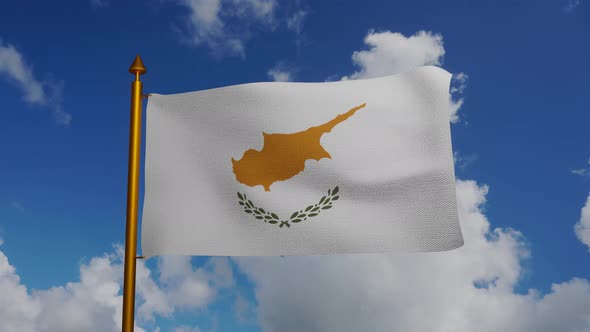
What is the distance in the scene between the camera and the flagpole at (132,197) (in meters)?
6.32

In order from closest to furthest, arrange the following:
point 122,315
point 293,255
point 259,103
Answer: point 122,315, point 293,255, point 259,103

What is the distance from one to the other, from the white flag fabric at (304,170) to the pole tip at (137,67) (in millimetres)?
479

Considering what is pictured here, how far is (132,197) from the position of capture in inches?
264

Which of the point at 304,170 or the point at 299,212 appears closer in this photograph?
the point at 299,212

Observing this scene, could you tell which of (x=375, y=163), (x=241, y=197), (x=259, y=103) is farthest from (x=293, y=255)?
(x=259, y=103)

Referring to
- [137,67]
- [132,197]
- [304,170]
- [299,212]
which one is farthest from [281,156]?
[137,67]

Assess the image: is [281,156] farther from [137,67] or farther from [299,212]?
[137,67]

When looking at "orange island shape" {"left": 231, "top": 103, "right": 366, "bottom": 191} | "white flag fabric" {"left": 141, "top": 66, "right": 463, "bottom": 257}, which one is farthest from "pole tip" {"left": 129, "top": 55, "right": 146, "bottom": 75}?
"orange island shape" {"left": 231, "top": 103, "right": 366, "bottom": 191}

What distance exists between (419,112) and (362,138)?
2.42 feet

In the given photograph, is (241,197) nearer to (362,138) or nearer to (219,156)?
Answer: (219,156)

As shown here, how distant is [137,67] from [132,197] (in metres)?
1.67

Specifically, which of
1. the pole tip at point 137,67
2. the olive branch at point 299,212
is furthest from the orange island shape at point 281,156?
the pole tip at point 137,67

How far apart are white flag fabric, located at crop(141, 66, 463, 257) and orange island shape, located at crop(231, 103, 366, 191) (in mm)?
12

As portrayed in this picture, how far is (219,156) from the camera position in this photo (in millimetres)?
7160
